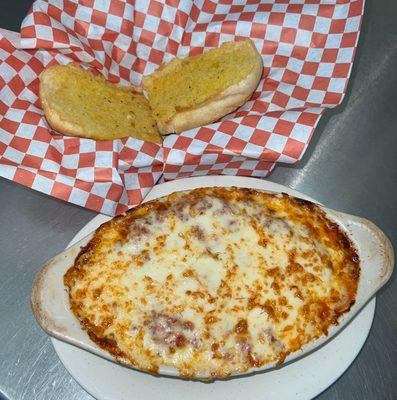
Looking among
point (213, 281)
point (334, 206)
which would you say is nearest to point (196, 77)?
point (334, 206)

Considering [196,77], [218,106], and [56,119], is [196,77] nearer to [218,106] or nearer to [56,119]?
[218,106]

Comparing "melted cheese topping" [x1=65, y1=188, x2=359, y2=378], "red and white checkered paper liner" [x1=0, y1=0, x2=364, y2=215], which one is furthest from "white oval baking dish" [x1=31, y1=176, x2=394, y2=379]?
"red and white checkered paper liner" [x1=0, y1=0, x2=364, y2=215]

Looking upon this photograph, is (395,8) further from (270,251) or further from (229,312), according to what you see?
(229,312)

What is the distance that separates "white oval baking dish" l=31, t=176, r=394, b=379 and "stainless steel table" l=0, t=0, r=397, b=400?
1.86ft

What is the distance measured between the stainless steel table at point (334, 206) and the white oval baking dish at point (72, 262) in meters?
0.57

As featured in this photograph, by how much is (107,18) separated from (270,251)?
155 centimetres

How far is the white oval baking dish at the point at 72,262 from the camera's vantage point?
1.90 m

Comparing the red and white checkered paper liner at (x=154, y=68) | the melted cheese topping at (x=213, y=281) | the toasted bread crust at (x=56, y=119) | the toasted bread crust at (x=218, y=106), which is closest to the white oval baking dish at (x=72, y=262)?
the melted cheese topping at (x=213, y=281)

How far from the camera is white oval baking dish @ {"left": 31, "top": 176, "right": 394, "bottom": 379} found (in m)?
1.90

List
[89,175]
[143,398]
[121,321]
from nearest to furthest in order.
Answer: [121,321] → [143,398] → [89,175]

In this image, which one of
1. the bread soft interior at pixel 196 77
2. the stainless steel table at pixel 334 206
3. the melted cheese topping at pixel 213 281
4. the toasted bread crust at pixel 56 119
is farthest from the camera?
the bread soft interior at pixel 196 77

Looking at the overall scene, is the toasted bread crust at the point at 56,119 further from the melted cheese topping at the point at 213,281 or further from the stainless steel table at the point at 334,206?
the melted cheese topping at the point at 213,281

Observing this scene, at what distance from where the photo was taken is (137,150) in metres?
2.53

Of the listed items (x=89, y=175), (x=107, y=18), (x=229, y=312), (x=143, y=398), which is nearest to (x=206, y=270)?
(x=229, y=312)
